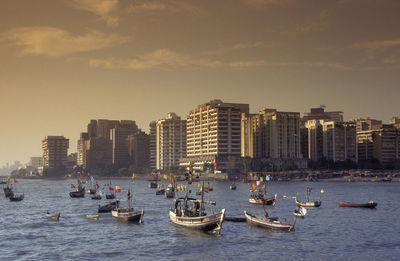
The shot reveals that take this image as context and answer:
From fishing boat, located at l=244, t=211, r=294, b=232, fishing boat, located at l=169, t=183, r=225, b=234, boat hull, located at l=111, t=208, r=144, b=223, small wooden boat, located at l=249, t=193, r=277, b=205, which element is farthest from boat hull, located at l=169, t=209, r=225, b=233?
small wooden boat, located at l=249, t=193, r=277, b=205

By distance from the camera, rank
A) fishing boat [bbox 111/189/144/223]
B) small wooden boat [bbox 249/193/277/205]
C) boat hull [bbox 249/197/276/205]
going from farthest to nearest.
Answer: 1. small wooden boat [bbox 249/193/277/205]
2. boat hull [bbox 249/197/276/205]
3. fishing boat [bbox 111/189/144/223]

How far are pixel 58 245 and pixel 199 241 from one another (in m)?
20.6

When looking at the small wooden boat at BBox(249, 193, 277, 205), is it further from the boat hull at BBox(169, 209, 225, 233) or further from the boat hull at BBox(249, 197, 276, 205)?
the boat hull at BBox(169, 209, 225, 233)

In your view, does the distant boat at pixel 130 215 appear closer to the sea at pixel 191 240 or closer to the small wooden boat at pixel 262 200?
the sea at pixel 191 240

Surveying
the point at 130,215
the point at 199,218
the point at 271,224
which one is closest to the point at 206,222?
the point at 199,218

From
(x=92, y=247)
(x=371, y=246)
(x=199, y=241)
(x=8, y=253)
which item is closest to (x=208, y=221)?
(x=199, y=241)

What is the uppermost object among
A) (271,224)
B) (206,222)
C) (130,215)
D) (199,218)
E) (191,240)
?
(199,218)

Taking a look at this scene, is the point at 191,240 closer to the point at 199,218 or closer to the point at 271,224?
the point at 199,218

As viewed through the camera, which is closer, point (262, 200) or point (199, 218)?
point (199, 218)

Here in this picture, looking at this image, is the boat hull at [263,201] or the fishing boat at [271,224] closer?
the fishing boat at [271,224]

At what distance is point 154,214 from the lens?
385 ft

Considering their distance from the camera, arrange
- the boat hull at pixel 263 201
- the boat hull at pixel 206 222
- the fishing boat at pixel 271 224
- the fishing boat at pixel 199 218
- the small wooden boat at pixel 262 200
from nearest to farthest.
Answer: the boat hull at pixel 206 222, the fishing boat at pixel 199 218, the fishing boat at pixel 271 224, the boat hull at pixel 263 201, the small wooden boat at pixel 262 200

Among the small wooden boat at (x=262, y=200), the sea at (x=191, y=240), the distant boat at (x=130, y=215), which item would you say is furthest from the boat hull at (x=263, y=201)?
the distant boat at (x=130, y=215)

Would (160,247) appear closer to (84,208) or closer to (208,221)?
(208,221)
